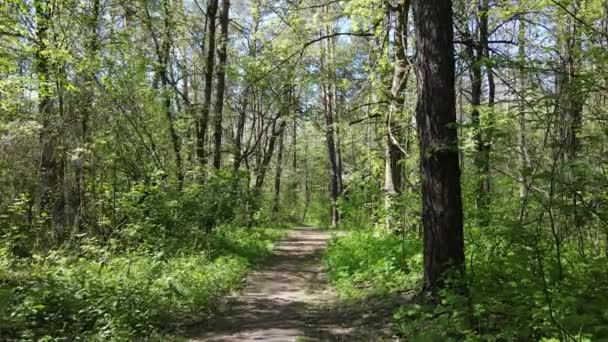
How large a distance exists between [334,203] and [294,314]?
5879mm

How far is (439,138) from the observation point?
5480 mm

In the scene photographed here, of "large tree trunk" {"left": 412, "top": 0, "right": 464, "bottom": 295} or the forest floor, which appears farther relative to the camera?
the forest floor

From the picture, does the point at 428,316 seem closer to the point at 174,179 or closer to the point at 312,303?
the point at 312,303

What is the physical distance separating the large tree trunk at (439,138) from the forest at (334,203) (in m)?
0.02

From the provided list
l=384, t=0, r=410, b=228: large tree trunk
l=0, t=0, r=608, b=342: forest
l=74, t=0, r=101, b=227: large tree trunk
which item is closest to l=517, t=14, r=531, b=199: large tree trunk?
l=0, t=0, r=608, b=342: forest

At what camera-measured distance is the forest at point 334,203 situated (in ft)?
16.3

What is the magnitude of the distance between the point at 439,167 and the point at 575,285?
180 centimetres

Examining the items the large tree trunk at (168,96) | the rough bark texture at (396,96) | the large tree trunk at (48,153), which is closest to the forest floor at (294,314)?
the rough bark texture at (396,96)

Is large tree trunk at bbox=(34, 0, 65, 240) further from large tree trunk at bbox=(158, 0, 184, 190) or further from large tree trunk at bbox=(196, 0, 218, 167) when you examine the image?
large tree trunk at bbox=(196, 0, 218, 167)

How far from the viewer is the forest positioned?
4.96 meters

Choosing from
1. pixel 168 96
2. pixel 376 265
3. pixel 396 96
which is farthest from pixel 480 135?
pixel 168 96

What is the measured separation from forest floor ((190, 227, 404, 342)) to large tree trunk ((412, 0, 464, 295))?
3.95 feet

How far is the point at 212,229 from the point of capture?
Answer: 13.9m

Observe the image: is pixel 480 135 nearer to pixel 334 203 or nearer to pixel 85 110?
pixel 334 203
